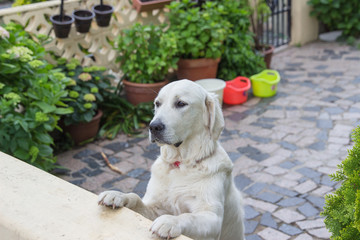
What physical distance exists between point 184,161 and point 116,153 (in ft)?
8.73

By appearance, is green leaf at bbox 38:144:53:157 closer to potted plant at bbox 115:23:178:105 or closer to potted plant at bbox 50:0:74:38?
potted plant at bbox 50:0:74:38

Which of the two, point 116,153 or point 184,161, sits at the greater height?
point 184,161

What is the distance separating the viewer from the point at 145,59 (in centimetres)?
602

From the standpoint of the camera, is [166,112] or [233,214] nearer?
[166,112]

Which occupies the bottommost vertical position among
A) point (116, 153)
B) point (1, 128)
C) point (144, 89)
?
point (116, 153)

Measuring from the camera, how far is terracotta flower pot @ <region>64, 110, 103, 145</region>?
213 inches

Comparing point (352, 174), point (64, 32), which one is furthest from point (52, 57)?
point (352, 174)

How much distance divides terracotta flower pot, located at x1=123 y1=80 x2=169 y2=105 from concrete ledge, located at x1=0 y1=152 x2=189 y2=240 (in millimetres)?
3323

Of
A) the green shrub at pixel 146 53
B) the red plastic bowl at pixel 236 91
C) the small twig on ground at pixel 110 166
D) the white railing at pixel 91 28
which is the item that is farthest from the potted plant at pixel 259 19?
the small twig on ground at pixel 110 166

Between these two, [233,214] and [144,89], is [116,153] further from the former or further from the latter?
[233,214]

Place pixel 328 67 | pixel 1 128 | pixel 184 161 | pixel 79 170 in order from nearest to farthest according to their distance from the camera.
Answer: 1. pixel 184 161
2. pixel 1 128
3. pixel 79 170
4. pixel 328 67

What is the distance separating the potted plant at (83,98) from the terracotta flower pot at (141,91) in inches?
13.4

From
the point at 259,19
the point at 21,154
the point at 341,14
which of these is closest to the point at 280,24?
the point at 341,14

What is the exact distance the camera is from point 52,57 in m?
5.61
